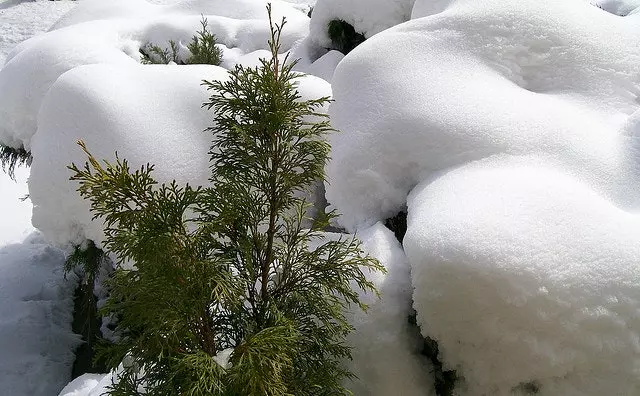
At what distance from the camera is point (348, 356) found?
273cm

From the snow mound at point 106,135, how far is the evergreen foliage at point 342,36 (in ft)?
7.93

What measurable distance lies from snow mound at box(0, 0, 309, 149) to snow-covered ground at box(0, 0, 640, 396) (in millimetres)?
35

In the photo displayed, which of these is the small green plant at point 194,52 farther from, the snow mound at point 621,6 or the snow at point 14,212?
the snow mound at point 621,6

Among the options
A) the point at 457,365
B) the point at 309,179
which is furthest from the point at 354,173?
the point at 457,365

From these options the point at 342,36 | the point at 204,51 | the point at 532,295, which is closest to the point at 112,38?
the point at 204,51

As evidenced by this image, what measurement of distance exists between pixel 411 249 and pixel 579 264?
0.81m

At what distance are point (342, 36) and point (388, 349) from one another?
475 centimetres

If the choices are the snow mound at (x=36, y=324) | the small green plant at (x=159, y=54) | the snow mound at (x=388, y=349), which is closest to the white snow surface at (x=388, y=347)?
the snow mound at (x=388, y=349)

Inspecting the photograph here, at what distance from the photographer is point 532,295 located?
2590mm

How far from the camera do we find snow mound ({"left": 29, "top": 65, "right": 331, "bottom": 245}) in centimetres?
404

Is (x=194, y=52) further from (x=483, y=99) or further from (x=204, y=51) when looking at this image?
(x=483, y=99)

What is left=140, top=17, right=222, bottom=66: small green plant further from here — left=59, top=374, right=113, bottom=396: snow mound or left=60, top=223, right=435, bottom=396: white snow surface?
left=60, top=223, right=435, bottom=396: white snow surface

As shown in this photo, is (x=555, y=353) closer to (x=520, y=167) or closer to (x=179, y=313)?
(x=520, y=167)

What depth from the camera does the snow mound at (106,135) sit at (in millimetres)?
4039
